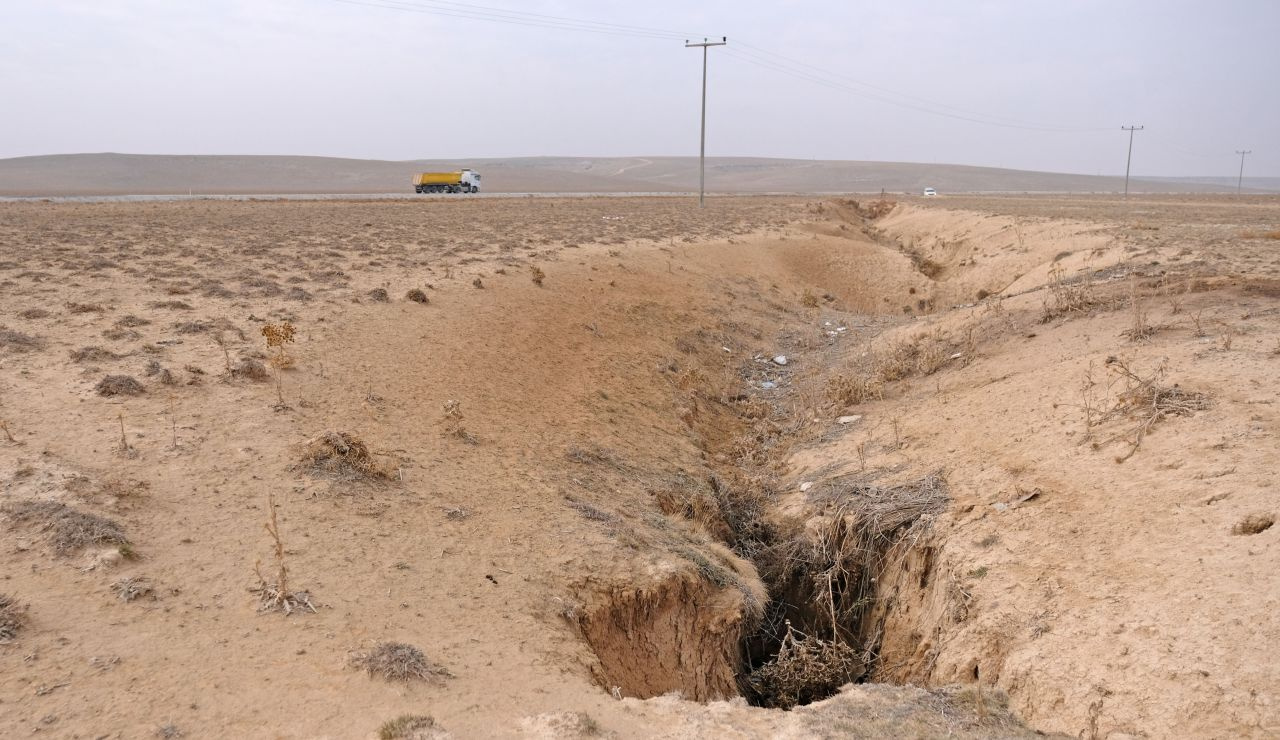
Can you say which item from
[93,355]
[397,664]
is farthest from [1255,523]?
[93,355]

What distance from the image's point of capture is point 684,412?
1020 cm

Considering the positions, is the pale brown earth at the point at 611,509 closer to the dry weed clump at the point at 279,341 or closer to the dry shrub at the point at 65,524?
the dry shrub at the point at 65,524

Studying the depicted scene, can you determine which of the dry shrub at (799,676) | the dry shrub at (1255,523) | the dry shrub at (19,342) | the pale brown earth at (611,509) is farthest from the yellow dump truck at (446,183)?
the dry shrub at (1255,523)

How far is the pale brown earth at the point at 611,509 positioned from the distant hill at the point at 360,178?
226 ft

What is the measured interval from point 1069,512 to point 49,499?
7364 millimetres

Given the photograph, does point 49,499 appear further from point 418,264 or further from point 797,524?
point 418,264

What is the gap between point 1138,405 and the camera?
669cm

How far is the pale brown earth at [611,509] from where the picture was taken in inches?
160

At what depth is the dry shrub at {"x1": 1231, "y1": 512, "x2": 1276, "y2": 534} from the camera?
4891 millimetres

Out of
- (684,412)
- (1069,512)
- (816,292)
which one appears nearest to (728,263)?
(816,292)

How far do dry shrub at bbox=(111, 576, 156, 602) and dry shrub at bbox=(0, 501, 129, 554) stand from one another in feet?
1.20

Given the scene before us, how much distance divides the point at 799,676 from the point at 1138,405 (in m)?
3.83

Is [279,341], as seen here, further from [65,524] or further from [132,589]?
[132,589]

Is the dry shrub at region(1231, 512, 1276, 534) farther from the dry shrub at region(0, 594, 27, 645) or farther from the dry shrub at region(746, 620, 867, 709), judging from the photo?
the dry shrub at region(0, 594, 27, 645)
